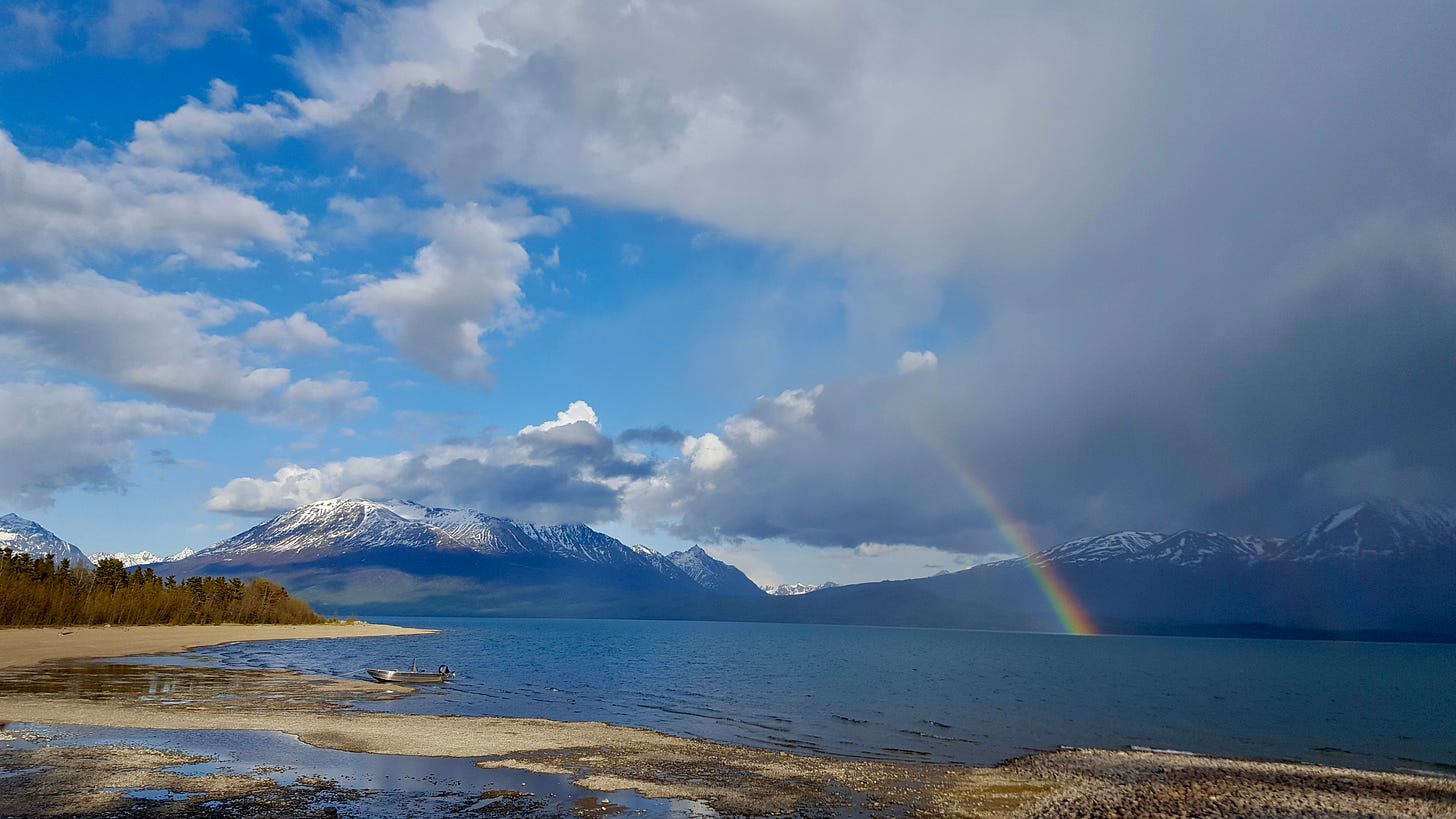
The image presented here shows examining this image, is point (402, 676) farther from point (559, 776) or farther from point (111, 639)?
point (111, 639)

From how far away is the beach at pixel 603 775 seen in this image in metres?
29.5

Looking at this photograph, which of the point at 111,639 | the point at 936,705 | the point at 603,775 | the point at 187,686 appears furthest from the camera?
the point at 111,639

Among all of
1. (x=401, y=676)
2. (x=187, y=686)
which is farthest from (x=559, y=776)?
(x=401, y=676)

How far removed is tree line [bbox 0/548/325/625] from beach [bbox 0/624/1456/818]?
93414 mm

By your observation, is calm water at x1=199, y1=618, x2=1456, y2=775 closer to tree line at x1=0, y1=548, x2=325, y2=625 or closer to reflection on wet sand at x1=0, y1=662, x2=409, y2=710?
reflection on wet sand at x1=0, y1=662, x2=409, y2=710

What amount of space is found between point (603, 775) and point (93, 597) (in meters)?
163

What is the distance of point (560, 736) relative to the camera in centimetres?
4700

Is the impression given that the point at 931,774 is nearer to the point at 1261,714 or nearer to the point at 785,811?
the point at 785,811


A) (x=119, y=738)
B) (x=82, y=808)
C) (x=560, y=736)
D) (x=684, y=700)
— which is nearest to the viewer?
(x=82, y=808)

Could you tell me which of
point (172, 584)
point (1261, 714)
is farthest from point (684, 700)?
point (172, 584)

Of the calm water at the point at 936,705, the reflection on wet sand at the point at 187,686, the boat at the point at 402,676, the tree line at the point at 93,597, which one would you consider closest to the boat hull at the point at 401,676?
the boat at the point at 402,676

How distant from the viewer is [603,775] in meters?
36.0

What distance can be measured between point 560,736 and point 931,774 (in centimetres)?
2109

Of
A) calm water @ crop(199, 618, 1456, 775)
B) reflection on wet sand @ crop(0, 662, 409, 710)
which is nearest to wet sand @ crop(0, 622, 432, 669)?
reflection on wet sand @ crop(0, 662, 409, 710)
